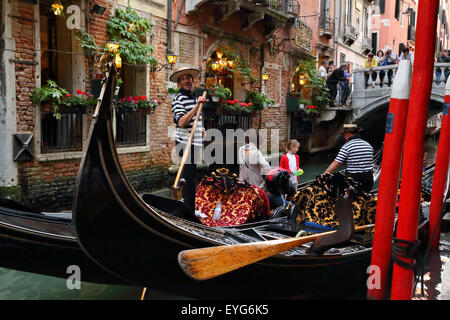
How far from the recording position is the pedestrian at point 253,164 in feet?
11.5

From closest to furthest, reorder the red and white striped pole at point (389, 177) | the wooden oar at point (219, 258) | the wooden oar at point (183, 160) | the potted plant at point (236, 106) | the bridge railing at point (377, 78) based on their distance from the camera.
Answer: the wooden oar at point (219, 258) < the red and white striped pole at point (389, 177) < the wooden oar at point (183, 160) < the potted plant at point (236, 106) < the bridge railing at point (377, 78)

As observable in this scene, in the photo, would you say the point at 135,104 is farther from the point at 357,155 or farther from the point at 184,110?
the point at 357,155

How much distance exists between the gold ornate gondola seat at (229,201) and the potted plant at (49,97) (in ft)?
6.61

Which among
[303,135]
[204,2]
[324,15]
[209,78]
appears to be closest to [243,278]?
[204,2]

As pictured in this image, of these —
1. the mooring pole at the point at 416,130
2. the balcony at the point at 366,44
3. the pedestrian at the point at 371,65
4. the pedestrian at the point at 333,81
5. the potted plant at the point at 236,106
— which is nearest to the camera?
the mooring pole at the point at 416,130

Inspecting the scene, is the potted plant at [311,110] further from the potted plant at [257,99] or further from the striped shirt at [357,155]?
the striped shirt at [357,155]

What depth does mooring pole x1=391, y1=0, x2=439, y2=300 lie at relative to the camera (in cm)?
183

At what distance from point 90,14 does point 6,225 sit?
11.7 ft

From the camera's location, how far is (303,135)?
9773 millimetres

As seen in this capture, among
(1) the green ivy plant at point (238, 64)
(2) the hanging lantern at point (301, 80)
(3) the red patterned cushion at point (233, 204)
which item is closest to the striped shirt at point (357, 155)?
(3) the red patterned cushion at point (233, 204)

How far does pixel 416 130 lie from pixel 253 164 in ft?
5.92

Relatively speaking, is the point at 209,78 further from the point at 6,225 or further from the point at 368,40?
the point at 368,40

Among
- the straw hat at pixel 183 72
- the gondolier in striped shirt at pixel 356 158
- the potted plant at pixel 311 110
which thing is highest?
the potted plant at pixel 311 110

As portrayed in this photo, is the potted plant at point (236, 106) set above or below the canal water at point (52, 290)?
above
